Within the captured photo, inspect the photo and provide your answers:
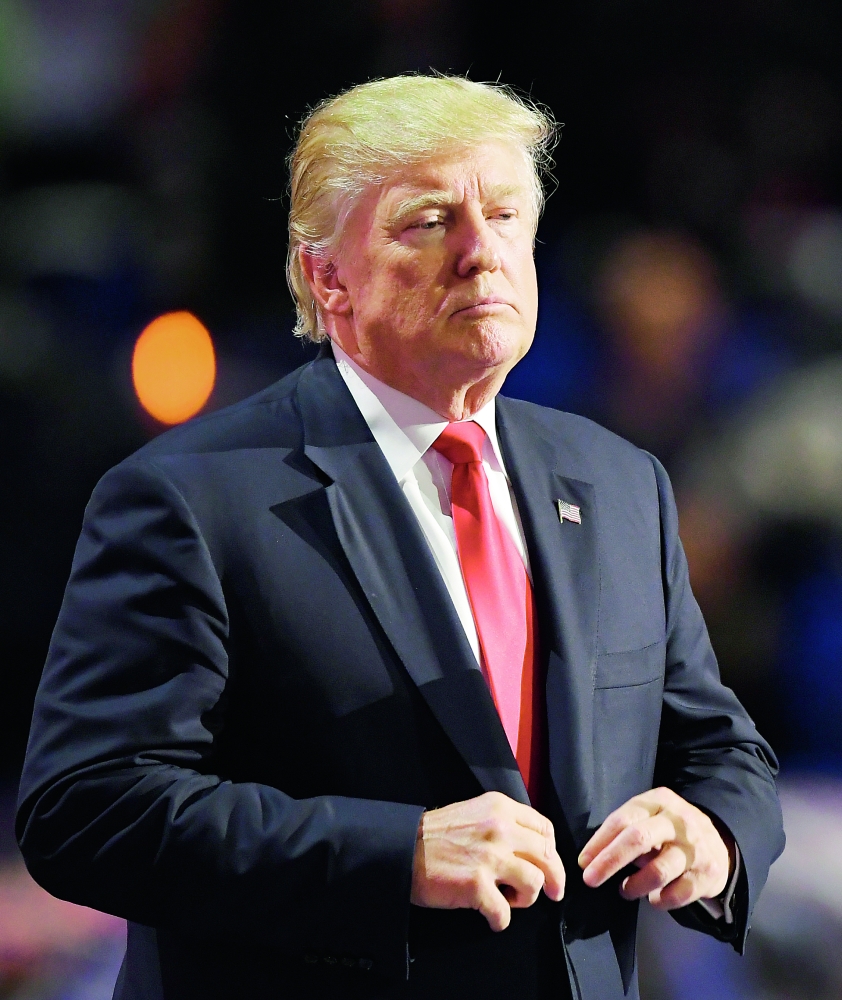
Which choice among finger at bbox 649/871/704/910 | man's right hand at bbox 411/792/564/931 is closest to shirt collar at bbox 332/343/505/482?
man's right hand at bbox 411/792/564/931

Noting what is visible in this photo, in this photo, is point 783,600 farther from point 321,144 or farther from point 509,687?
point 321,144

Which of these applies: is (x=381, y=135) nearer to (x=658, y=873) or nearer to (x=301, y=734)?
(x=301, y=734)

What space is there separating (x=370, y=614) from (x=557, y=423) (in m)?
0.48

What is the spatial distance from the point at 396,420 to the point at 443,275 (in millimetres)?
184

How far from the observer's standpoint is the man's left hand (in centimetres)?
113

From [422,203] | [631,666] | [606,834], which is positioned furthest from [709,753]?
[422,203]

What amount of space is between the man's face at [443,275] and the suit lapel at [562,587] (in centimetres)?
12

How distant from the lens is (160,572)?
1.15 m

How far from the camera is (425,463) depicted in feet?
4.37

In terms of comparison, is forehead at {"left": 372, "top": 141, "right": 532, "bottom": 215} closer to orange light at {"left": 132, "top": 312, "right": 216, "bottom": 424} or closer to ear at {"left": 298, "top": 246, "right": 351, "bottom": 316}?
ear at {"left": 298, "top": 246, "right": 351, "bottom": 316}

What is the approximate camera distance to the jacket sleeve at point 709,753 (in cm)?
126

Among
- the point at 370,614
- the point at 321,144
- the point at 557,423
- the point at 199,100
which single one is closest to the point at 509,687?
the point at 370,614

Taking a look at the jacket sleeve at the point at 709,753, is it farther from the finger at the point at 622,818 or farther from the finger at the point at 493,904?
the finger at the point at 493,904

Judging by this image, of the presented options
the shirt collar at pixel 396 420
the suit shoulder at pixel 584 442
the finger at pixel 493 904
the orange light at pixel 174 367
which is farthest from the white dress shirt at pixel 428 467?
the orange light at pixel 174 367
